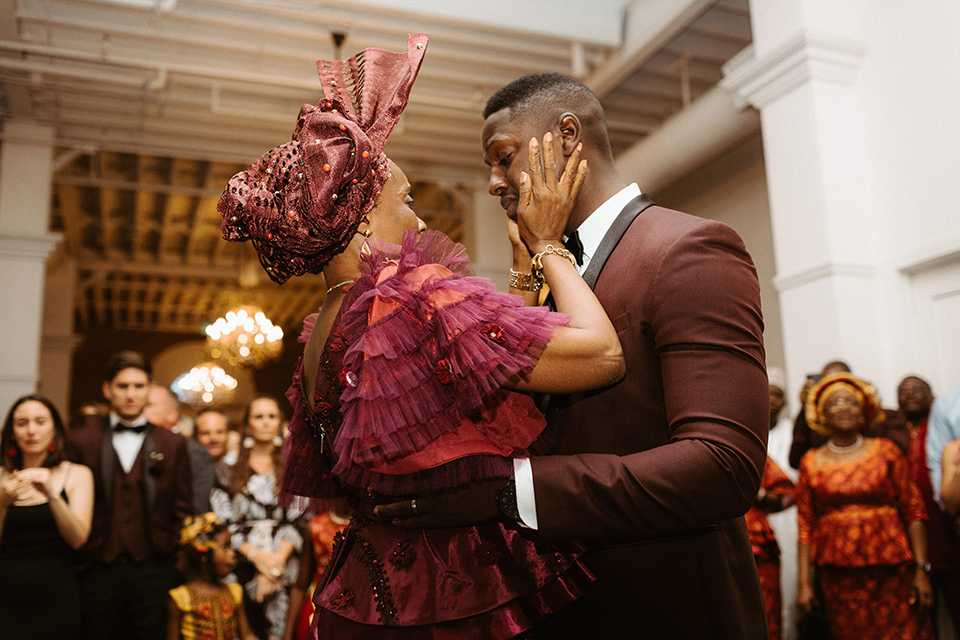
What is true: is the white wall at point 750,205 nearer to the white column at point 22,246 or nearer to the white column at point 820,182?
the white column at point 820,182

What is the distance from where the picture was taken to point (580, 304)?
1.36 meters

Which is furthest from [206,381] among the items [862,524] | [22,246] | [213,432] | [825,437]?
[862,524]

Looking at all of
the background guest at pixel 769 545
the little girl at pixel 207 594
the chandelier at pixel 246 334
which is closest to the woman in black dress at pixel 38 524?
the little girl at pixel 207 594

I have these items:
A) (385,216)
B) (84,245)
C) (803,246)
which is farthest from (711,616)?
(84,245)

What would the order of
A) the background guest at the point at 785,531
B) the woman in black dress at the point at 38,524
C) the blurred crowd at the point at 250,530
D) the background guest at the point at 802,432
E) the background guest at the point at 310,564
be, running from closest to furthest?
the woman in black dress at the point at 38,524 < the blurred crowd at the point at 250,530 < the background guest at the point at 310,564 < the background guest at the point at 802,432 < the background guest at the point at 785,531

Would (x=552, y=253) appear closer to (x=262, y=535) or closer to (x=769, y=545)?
(x=769, y=545)

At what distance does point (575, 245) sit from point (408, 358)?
512 millimetres

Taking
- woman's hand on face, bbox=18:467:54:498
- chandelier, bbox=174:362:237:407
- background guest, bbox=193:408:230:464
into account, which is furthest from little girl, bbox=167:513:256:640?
chandelier, bbox=174:362:237:407

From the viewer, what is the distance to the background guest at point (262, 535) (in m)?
4.84

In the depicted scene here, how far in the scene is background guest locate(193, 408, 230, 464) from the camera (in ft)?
21.4

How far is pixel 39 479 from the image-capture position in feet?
12.6

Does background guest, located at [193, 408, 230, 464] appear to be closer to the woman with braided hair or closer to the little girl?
the little girl

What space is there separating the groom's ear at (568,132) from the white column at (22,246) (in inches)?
326

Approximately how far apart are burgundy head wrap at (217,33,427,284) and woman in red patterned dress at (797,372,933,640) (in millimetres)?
3523
